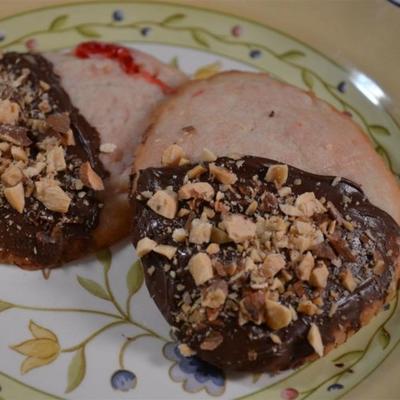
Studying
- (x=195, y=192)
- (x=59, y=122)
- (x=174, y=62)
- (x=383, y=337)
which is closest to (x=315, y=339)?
(x=383, y=337)

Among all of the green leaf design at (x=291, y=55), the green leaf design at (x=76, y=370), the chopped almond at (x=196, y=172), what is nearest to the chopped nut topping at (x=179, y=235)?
the chopped almond at (x=196, y=172)

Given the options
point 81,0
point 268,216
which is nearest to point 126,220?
point 268,216

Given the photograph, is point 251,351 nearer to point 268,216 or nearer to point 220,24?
point 268,216

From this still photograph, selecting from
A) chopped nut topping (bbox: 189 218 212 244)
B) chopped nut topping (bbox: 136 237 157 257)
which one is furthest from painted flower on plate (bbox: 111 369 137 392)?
chopped nut topping (bbox: 189 218 212 244)

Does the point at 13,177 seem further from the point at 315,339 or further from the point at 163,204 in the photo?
the point at 315,339

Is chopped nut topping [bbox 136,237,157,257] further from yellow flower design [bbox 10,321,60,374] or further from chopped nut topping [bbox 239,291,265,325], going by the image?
yellow flower design [bbox 10,321,60,374]
